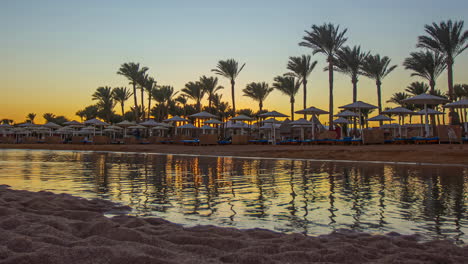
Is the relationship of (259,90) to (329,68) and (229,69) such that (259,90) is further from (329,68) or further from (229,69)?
(329,68)

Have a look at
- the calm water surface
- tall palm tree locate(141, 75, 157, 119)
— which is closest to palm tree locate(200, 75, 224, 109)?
tall palm tree locate(141, 75, 157, 119)

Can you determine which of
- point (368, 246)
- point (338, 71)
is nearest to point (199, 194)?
point (368, 246)

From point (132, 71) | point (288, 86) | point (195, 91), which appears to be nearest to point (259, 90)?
point (288, 86)

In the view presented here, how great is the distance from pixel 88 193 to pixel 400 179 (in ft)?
25.3

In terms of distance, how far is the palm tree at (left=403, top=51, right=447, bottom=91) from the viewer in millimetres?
36000

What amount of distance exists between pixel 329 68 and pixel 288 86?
17.5 meters

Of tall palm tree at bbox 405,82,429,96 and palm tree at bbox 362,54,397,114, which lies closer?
palm tree at bbox 362,54,397,114

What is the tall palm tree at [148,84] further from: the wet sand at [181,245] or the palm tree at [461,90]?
the wet sand at [181,245]

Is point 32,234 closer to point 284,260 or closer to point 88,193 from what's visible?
point 284,260

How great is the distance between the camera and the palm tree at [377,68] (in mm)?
40875

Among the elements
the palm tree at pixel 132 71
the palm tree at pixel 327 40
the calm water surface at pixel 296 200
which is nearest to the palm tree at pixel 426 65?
the palm tree at pixel 327 40

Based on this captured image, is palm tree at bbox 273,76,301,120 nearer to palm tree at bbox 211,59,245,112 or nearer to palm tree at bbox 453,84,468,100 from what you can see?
palm tree at bbox 211,59,245,112

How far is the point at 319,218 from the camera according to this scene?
5250 mm

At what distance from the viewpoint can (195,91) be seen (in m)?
59.8
